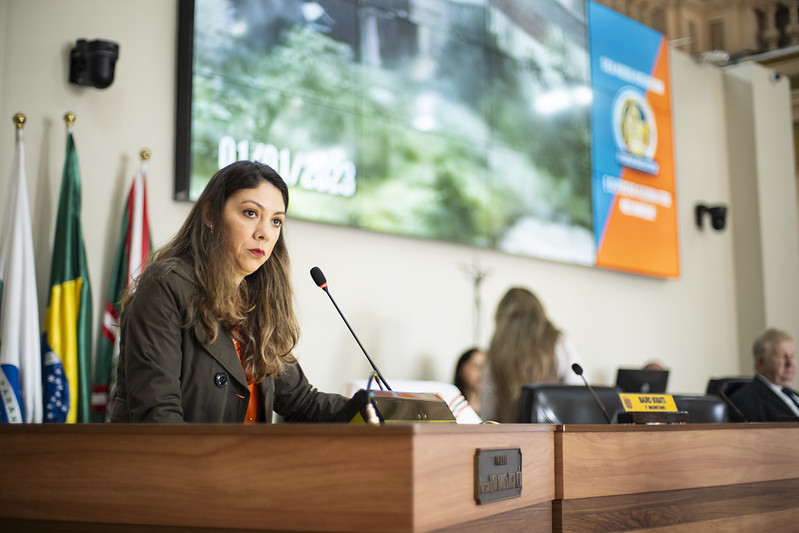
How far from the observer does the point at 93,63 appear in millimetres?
3689

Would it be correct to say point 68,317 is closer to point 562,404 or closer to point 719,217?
point 562,404

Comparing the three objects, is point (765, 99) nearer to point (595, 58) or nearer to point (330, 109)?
point (595, 58)

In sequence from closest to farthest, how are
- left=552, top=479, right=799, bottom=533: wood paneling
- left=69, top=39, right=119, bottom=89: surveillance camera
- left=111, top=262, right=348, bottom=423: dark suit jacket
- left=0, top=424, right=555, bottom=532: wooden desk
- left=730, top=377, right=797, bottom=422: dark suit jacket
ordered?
left=0, top=424, right=555, bottom=532: wooden desk < left=111, top=262, right=348, bottom=423: dark suit jacket < left=552, top=479, right=799, bottom=533: wood paneling < left=69, top=39, right=119, bottom=89: surveillance camera < left=730, top=377, right=797, bottom=422: dark suit jacket

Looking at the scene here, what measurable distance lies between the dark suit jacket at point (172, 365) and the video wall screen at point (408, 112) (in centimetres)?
214

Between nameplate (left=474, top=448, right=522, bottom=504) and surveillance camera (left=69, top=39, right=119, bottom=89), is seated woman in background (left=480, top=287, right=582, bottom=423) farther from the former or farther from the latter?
nameplate (left=474, top=448, right=522, bottom=504)

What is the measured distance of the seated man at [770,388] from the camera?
4.17m

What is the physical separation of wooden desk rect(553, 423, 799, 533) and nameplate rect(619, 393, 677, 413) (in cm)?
19

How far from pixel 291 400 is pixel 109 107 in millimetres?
2221

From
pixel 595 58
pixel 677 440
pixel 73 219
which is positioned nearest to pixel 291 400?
pixel 677 440

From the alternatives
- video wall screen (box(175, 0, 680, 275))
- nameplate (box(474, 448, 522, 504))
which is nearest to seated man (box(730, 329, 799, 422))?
video wall screen (box(175, 0, 680, 275))

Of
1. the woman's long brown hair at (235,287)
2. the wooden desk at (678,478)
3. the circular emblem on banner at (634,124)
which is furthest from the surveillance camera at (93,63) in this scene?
the circular emblem on banner at (634,124)

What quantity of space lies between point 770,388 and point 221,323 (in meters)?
3.11

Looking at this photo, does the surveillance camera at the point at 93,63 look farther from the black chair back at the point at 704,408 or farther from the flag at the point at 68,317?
the black chair back at the point at 704,408

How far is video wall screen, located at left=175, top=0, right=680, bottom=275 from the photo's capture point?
419 centimetres
